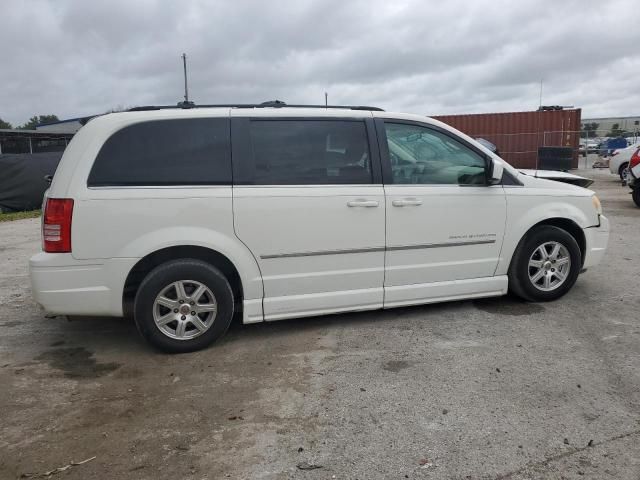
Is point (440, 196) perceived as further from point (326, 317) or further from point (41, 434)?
point (41, 434)

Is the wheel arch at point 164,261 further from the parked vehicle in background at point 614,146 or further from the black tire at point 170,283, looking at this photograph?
the parked vehicle in background at point 614,146

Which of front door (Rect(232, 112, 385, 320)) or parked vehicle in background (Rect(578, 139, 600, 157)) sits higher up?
parked vehicle in background (Rect(578, 139, 600, 157))

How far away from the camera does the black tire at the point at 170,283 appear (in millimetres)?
4008

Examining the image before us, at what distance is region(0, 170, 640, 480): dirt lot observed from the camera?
2771mm

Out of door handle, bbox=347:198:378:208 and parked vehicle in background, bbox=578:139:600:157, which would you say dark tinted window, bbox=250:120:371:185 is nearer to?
door handle, bbox=347:198:378:208

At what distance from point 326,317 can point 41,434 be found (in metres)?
2.55

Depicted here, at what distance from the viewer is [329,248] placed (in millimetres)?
4395

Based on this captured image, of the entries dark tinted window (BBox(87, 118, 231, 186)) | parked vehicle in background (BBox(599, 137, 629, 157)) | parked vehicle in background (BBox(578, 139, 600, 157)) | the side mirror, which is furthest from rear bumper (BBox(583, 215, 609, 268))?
parked vehicle in background (BBox(578, 139, 600, 157))

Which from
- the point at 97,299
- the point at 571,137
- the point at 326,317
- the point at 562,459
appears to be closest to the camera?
the point at 562,459

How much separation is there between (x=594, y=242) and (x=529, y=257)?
31.6 inches

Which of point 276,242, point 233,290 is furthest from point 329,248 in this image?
point 233,290

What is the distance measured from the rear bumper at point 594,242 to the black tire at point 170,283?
351cm

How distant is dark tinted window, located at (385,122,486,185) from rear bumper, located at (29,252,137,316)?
237 centimetres

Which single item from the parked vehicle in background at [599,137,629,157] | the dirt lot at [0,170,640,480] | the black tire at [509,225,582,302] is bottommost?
the dirt lot at [0,170,640,480]
